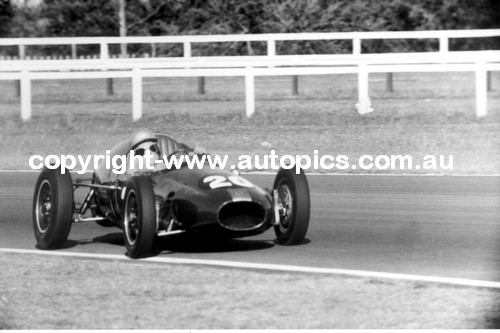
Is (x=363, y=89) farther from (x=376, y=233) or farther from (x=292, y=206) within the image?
(x=292, y=206)

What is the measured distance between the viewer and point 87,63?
23734 mm

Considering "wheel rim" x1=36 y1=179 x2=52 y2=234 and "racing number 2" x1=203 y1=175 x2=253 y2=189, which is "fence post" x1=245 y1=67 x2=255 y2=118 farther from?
"racing number 2" x1=203 y1=175 x2=253 y2=189

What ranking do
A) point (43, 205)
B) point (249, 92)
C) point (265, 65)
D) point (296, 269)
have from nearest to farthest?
point (296, 269)
point (43, 205)
point (249, 92)
point (265, 65)

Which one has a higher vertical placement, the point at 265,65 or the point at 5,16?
the point at 5,16

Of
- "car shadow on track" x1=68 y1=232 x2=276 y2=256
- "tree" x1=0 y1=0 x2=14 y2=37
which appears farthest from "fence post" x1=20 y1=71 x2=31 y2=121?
"car shadow on track" x1=68 y1=232 x2=276 y2=256

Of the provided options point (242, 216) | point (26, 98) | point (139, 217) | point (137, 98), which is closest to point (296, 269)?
point (242, 216)

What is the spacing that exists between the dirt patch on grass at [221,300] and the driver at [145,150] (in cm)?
121

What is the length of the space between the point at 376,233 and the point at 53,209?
2927 millimetres

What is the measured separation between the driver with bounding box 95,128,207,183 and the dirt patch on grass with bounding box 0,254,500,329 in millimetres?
1211

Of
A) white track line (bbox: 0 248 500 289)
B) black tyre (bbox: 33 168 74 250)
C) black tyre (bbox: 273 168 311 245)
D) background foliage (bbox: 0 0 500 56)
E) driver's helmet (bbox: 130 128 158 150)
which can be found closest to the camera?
white track line (bbox: 0 248 500 289)

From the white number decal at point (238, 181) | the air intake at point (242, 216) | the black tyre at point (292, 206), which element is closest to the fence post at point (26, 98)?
the black tyre at point (292, 206)

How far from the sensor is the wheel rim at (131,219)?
8.88 m

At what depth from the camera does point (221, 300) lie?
7.21 metres

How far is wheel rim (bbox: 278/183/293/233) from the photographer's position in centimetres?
931
